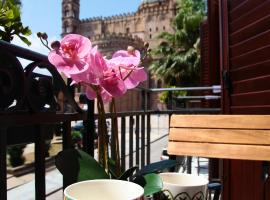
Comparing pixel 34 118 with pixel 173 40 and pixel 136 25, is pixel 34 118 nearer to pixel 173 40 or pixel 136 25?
pixel 173 40

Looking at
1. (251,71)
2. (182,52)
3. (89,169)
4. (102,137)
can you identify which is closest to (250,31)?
(251,71)

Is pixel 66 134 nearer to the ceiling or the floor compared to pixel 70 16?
nearer to the floor

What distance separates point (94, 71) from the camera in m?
0.96

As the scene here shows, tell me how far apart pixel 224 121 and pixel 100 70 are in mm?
692

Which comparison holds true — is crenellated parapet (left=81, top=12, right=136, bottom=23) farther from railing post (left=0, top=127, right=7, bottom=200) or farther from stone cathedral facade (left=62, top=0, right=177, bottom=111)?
railing post (left=0, top=127, right=7, bottom=200)

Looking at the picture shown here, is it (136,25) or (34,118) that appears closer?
(34,118)

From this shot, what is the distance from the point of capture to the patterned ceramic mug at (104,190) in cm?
91

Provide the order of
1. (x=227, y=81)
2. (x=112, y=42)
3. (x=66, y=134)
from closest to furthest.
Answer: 1. (x=66, y=134)
2. (x=227, y=81)
3. (x=112, y=42)

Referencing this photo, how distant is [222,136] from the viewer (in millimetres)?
1443

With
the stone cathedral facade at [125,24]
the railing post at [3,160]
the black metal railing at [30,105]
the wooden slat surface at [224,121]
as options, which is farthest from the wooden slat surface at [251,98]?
the stone cathedral facade at [125,24]

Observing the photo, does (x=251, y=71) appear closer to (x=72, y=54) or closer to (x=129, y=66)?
(x=129, y=66)

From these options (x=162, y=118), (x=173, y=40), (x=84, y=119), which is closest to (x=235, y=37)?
(x=84, y=119)

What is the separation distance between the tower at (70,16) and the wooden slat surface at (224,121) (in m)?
51.2

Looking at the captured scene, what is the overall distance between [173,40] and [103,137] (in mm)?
20534
